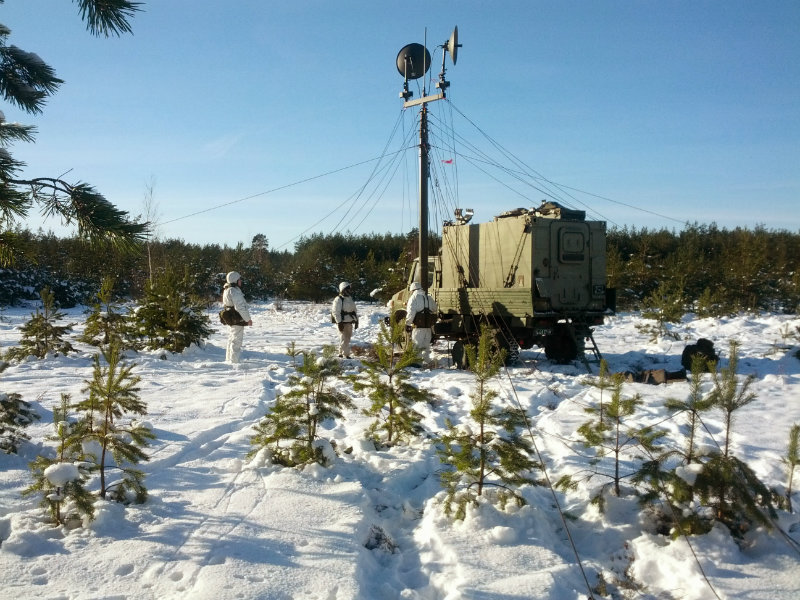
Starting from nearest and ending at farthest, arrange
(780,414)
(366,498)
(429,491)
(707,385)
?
(366,498)
(429,491)
(780,414)
(707,385)

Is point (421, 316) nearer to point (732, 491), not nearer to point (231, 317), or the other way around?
point (231, 317)

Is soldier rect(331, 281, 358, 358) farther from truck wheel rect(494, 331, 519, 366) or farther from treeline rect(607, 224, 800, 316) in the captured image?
treeline rect(607, 224, 800, 316)

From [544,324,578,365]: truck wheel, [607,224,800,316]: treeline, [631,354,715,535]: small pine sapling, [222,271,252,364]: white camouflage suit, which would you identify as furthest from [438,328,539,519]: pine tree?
[607,224,800,316]: treeline

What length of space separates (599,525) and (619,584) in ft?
1.98

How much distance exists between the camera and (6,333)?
1362 centimetres

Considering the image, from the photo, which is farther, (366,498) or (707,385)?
(707,385)

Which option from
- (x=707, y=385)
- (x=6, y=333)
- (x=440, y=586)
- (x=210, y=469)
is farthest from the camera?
(x=6, y=333)

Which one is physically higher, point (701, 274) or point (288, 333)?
point (701, 274)

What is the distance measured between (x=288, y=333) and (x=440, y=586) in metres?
14.1

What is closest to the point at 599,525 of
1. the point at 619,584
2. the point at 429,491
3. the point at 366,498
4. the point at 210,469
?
the point at 619,584

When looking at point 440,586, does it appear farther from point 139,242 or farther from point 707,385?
point 707,385

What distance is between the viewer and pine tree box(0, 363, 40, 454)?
13.6 feet

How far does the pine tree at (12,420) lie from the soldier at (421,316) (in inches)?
275

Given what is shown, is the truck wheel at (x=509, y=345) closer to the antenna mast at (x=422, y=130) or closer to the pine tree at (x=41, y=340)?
the antenna mast at (x=422, y=130)
